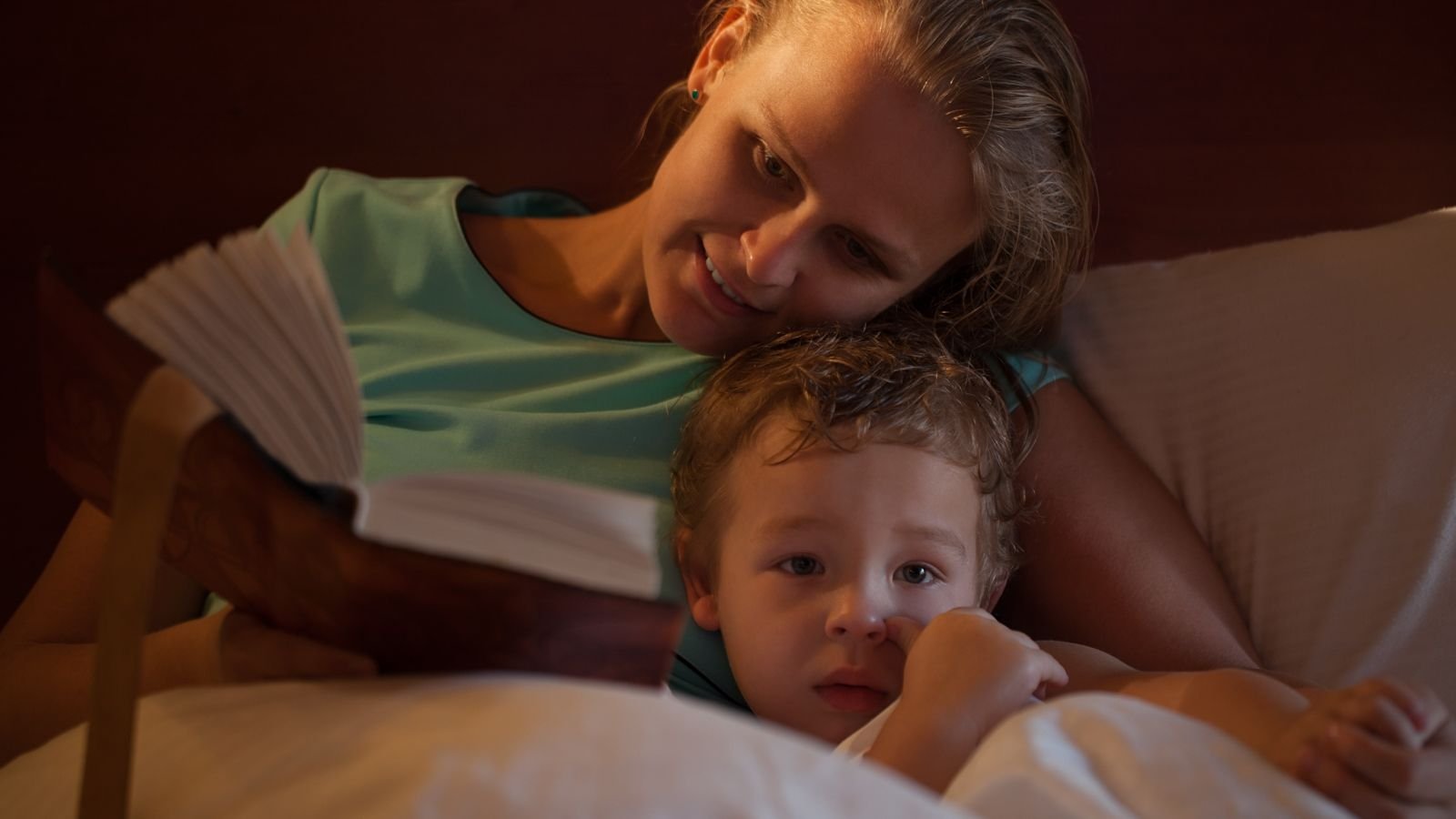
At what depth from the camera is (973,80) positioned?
40.1 inches

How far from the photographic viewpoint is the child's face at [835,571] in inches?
36.6

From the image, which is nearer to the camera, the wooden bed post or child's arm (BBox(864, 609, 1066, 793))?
the wooden bed post

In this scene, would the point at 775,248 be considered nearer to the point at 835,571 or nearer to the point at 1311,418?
the point at 835,571

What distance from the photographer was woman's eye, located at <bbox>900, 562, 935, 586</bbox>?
0.97 m

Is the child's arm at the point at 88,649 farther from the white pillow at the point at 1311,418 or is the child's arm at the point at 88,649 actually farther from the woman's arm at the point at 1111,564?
the white pillow at the point at 1311,418

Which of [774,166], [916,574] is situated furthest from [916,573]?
[774,166]

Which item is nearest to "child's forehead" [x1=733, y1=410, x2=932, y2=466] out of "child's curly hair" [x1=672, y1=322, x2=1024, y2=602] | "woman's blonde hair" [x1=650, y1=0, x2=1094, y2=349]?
"child's curly hair" [x1=672, y1=322, x2=1024, y2=602]

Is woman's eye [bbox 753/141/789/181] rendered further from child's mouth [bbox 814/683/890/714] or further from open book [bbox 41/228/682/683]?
open book [bbox 41/228/682/683]

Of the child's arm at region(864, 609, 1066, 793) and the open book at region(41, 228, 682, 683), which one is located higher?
the open book at region(41, 228, 682, 683)

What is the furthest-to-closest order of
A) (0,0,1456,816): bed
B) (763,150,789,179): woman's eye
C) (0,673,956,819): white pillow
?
(0,0,1456,816): bed, (763,150,789,179): woman's eye, (0,673,956,819): white pillow

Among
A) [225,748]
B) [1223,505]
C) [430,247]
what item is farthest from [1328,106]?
[225,748]

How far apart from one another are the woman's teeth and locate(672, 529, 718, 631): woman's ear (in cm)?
20

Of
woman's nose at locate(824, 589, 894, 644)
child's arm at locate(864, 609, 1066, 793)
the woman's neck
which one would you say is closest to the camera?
child's arm at locate(864, 609, 1066, 793)

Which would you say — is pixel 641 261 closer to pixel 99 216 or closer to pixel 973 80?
pixel 973 80
